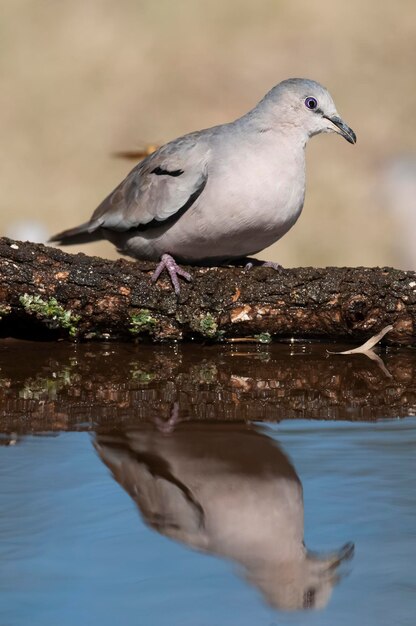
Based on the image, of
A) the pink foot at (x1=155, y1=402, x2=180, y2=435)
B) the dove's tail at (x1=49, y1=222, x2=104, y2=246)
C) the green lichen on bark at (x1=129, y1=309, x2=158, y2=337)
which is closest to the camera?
the pink foot at (x1=155, y1=402, x2=180, y2=435)

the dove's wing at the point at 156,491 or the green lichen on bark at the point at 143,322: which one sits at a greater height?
the green lichen on bark at the point at 143,322

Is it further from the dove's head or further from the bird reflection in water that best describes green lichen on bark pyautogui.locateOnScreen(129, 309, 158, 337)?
the bird reflection in water

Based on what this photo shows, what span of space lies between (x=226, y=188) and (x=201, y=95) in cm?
585

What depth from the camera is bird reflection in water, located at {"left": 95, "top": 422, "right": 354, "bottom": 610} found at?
2.26 meters

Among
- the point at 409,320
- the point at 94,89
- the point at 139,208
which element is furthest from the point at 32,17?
the point at 409,320

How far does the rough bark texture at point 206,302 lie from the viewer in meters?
4.62

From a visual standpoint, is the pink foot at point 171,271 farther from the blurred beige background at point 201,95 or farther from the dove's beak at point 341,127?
the blurred beige background at point 201,95

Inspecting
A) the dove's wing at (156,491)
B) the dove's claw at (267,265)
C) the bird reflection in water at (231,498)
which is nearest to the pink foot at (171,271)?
the dove's claw at (267,265)

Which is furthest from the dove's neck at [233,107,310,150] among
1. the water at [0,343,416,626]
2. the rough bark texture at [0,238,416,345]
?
the water at [0,343,416,626]

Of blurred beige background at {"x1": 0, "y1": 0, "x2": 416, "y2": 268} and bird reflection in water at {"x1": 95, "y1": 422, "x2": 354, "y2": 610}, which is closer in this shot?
bird reflection in water at {"x1": 95, "y1": 422, "x2": 354, "y2": 610}

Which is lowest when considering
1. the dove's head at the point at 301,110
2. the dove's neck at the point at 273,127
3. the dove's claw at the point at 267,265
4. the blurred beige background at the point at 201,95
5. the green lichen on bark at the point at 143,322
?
the green lichen on bark at the point at 143,322

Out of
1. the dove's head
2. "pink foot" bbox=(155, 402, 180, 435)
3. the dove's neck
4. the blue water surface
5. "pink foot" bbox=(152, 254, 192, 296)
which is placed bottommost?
the blue water surface

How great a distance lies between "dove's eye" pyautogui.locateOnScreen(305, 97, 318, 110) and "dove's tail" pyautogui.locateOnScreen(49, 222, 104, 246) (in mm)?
1206

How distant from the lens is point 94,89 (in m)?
10.6
